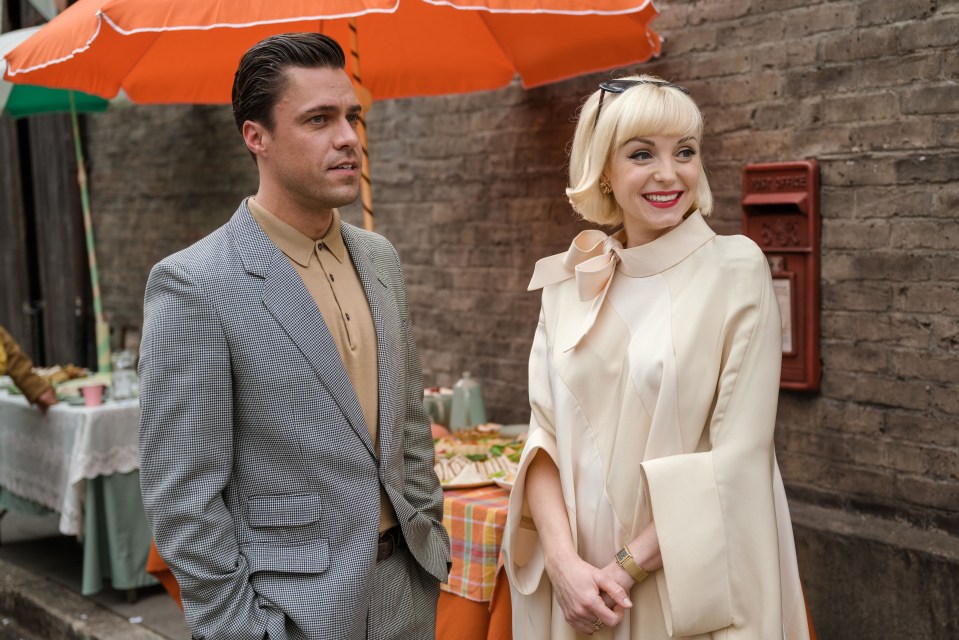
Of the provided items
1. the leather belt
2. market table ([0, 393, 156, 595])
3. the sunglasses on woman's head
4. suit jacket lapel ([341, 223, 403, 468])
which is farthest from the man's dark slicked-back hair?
market table ([0, 393, 156, 595])

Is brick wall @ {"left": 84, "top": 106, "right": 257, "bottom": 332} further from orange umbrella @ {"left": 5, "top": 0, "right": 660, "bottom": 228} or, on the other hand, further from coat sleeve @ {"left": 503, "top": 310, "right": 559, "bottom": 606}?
coat sleeve @ {"left": 503, "top": 310, "right": 559, "bottom": 606}

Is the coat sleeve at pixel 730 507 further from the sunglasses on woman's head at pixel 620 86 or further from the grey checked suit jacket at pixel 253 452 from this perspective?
the grey checked suit jacket at pixel 253 452

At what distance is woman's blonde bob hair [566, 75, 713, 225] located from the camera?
2.41 meters

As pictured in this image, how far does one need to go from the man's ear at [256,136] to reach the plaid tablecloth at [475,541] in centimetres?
147

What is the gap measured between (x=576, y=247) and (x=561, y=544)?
72 cm

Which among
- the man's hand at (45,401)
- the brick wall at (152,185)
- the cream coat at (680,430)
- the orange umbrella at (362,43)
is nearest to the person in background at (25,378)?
the man's hand at (45,401)

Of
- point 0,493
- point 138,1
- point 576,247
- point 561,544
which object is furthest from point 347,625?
point 0,493

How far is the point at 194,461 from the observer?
2.09 metres

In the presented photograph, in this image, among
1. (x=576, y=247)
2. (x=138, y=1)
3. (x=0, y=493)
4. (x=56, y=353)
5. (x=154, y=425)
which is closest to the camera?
(x=154, y=425)

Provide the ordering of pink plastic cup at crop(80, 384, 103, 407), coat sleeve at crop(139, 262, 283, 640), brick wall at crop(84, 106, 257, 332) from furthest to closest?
brick wall at crop(84, 106, 257, 332), pink plastic cup at crop(80, 384, 103, 407), coat sleeve at crop(139, 262, 283, 640)

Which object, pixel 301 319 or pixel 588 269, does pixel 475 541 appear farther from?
pixel 301 319

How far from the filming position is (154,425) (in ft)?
6.91

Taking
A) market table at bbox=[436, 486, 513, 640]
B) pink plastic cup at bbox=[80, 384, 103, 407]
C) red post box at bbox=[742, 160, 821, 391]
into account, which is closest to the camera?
market table at bbox=[436, 486, 513, 640]

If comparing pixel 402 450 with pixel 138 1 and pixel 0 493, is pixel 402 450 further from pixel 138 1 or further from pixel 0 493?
pixel 0 493
